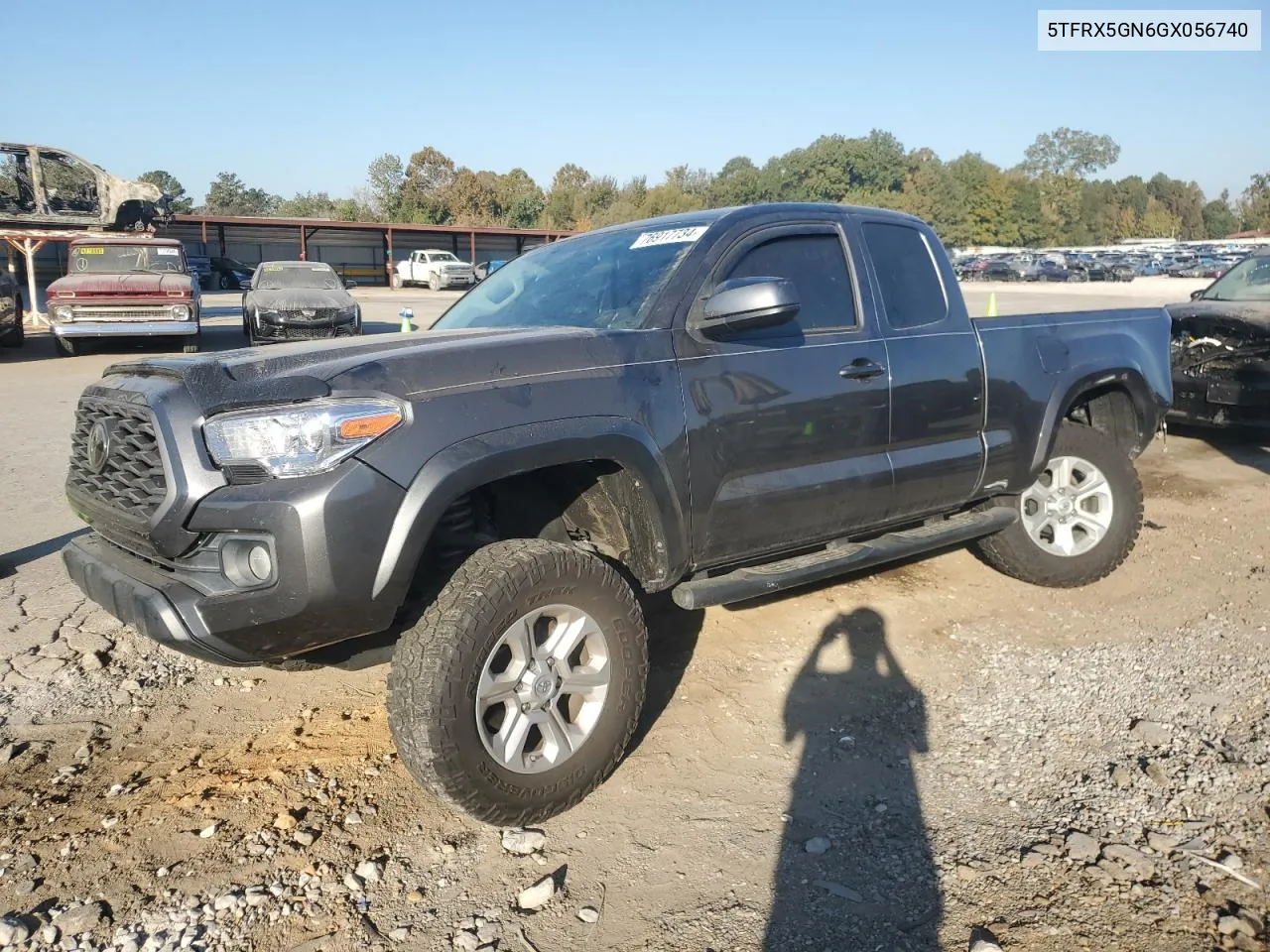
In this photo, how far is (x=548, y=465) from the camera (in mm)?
2955

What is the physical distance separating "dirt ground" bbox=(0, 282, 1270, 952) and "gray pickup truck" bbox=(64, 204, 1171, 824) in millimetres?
388

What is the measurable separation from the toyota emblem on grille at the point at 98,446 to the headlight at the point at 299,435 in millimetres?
593

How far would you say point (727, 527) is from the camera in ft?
11.2

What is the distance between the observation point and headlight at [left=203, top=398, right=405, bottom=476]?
2.61 m

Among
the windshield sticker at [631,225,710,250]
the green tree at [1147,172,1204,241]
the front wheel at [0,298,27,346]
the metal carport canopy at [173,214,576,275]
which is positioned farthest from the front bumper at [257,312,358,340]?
the green tree at [1147,172,1204,241]

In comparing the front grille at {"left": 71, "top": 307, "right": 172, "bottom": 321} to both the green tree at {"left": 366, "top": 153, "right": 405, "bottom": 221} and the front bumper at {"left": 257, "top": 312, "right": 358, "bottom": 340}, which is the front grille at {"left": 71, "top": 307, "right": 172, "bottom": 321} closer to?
the front bumper at {"left": 257, "top": 312, "right": 358, "bottom": 340}

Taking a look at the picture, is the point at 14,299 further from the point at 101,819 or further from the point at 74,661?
the point at 101,819

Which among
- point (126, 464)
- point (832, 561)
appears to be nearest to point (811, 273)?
point (832, 561)

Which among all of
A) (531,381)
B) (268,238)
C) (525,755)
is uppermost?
(268,238)

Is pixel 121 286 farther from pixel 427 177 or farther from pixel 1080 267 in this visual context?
pixel 427 177

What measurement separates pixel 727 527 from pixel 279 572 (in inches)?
63.3

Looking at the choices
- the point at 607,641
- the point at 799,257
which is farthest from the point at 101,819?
the point at 799,257

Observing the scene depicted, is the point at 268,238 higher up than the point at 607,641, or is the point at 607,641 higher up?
the point at 268,238

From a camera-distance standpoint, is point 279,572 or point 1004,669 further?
point 1004,669
